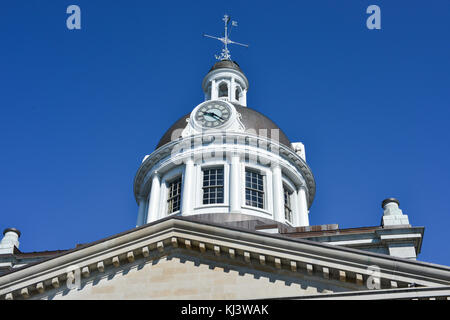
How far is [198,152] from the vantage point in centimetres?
3056

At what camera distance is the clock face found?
104 ft

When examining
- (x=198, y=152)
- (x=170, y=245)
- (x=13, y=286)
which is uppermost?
(x=198, y=152)

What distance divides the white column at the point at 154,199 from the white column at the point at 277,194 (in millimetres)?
5778

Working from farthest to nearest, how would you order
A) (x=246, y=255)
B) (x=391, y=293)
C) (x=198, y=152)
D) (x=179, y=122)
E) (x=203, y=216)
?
(x=179, y=122)
(x=198, y=152)
(x=203, y=216)
(x=246, y=255)
(x=391, y=293)

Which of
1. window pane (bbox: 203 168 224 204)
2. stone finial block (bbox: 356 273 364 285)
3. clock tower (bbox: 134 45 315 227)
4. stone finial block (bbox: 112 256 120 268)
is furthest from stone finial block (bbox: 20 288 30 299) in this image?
window pane (bbox: 203 168 224 204)

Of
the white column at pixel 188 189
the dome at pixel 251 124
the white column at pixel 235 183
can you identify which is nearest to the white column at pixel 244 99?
the dome at pixel 251 124

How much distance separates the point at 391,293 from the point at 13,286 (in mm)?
10384

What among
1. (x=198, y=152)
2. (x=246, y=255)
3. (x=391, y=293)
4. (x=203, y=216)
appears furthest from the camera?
(x=198, y=152)

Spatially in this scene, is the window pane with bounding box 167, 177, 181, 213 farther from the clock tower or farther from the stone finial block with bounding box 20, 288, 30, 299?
the stone finial block with bounding box 20, 288, 30, 299

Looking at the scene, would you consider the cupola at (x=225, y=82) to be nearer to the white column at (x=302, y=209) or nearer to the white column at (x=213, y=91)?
the white column at (x=213, y=91)

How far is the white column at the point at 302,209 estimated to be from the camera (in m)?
30.5

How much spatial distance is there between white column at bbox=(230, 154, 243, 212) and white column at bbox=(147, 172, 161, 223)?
399cm
